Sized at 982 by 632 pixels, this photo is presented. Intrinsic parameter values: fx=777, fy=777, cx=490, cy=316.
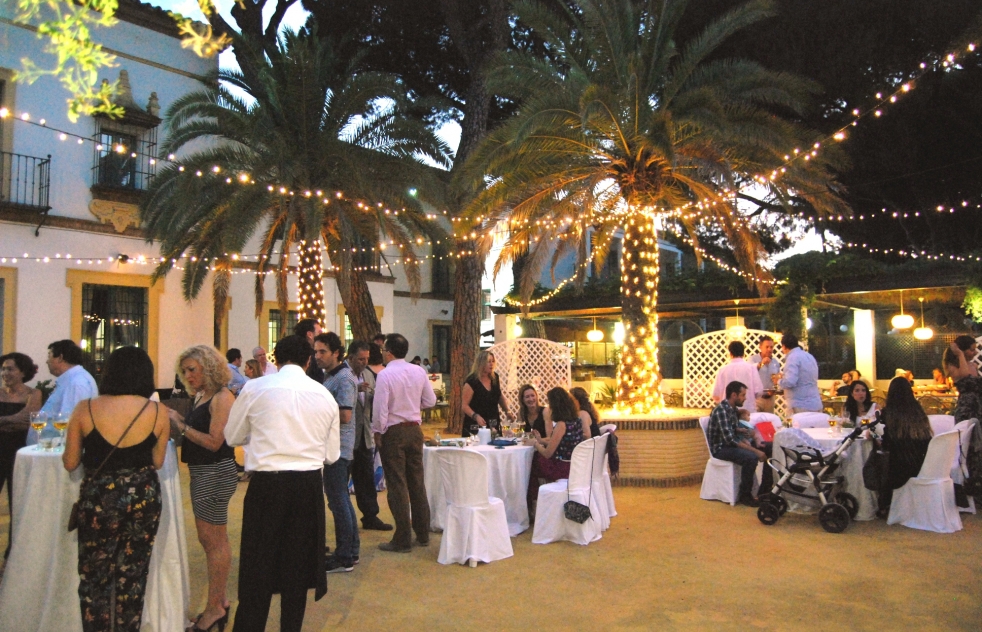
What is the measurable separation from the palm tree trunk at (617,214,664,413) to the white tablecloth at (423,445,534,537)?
12.0ft

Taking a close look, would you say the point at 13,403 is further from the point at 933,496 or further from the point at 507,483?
the point at 933,496

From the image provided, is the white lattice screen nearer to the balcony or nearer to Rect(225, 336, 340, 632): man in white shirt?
Rect(225, 336, 340, 632): man in white shirt

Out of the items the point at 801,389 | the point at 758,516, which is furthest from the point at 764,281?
the point at 758,516

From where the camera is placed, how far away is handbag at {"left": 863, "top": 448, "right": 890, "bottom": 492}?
22.6 feet

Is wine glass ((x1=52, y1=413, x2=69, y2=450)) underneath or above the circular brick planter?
above

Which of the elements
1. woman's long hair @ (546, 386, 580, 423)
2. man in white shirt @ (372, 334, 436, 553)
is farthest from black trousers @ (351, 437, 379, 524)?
woman's long hair @ (546, 386, 580, 423)

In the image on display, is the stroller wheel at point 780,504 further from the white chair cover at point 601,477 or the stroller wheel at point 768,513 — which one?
the white chair cover at point 601,477

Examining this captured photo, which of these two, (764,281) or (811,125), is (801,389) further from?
(811,125)

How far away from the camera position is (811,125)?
1633cm

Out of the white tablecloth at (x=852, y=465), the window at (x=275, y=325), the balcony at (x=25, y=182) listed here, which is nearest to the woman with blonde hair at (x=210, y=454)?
the white tablecloth at (x=852, y=465)

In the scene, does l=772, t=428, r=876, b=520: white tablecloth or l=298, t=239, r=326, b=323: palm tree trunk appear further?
l=298, t=239, r=326, b=323: palm tree trunk

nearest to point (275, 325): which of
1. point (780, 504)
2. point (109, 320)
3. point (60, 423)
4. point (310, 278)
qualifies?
point (109, 320)

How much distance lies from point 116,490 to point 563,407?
3921 millimetres

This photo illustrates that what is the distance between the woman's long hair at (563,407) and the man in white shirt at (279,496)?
312 centimetres
